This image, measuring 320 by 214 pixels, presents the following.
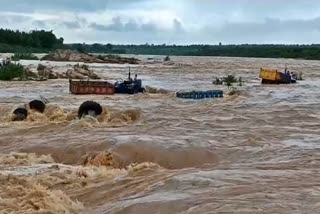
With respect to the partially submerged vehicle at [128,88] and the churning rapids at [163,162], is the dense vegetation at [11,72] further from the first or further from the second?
the churning rapids at [163,162]

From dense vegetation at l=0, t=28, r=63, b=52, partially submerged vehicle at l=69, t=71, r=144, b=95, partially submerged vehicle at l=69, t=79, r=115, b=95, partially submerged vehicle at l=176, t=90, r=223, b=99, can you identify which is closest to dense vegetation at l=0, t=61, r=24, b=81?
partially submerged vehicle at l=69, t=71, r=144, b=95

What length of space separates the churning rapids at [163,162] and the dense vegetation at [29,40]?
110012mm

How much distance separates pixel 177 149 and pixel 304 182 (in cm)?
473

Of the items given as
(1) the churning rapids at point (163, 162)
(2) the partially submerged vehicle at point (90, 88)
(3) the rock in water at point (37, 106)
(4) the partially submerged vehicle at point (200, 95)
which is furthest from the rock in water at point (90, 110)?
(2) the partially submerged vehicle at point (90, 88)

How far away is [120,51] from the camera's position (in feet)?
655

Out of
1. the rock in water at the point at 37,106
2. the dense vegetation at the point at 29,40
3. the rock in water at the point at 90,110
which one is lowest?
the dense vegetation at the point at 29,40

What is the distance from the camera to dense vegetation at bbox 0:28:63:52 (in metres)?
134

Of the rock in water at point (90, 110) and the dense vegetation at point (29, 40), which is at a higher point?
the rock in water at point (90, 110)

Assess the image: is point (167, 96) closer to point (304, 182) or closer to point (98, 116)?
point (98, 116)

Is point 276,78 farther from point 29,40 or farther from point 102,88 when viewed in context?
point 29,40

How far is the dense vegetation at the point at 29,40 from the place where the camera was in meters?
134

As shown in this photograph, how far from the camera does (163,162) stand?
1482 cm

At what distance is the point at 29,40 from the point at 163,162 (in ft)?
409

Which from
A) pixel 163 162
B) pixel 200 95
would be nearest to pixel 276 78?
pixel 200 95
